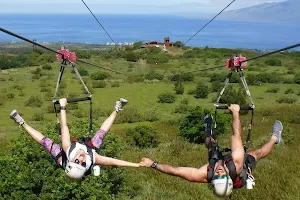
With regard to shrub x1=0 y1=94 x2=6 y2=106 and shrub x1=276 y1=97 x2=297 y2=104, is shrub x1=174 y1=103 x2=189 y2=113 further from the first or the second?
shrub x1=0 y1=94 x2=6 y2=106

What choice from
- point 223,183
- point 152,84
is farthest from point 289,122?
point 223,183

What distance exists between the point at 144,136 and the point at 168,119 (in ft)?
32.5

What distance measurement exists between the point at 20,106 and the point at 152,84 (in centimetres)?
1659

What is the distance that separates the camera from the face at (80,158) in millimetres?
7537

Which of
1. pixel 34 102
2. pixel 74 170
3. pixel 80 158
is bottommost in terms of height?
pixel 34 102

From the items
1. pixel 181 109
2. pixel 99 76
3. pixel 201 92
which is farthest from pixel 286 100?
pixel 99 76

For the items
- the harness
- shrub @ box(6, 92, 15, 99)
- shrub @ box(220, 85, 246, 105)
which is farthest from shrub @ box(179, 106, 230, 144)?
shrub @ box(6, 92, 15, 99)

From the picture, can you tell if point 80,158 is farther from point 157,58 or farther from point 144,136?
point 157,58

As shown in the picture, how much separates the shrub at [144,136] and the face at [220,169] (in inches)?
655

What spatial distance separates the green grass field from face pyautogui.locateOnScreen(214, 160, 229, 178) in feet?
25.2

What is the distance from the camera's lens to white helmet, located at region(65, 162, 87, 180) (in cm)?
746

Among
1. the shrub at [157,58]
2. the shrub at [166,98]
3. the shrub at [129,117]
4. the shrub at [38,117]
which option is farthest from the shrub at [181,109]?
the shrub at [157,58]

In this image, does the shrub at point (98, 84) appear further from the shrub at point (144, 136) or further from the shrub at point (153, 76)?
the shrub at point (144, 136)

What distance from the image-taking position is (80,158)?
298 inches
